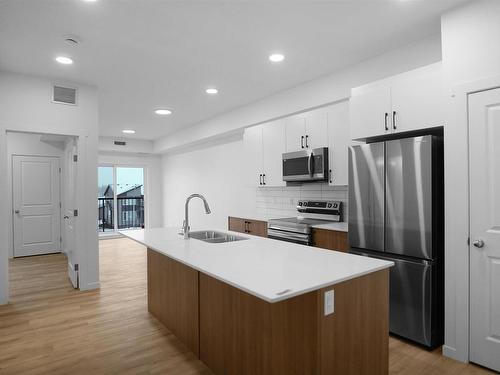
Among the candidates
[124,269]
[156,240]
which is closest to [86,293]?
[124,269]

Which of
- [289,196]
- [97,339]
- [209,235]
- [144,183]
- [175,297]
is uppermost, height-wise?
[144,183]

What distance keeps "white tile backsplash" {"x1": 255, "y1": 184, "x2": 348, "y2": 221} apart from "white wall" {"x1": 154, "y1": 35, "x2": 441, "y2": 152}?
1098 millimetres

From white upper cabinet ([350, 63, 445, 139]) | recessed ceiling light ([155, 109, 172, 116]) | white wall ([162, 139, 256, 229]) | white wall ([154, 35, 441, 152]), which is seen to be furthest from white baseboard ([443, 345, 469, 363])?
recessed ceiling light ([155, 109, 172, 116])

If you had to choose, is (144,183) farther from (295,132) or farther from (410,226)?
(410,226)

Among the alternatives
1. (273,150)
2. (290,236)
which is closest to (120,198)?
(273,150)

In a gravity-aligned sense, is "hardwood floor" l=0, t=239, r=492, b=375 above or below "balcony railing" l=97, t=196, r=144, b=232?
below

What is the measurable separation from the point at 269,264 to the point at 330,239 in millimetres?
1779

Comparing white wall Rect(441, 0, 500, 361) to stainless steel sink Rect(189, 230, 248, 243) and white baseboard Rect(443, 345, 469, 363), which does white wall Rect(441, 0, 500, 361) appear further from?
stainless steel sink Rect(189, 230, 248, 243)

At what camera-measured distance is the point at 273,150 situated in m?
4.69

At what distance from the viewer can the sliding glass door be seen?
895 centimetres

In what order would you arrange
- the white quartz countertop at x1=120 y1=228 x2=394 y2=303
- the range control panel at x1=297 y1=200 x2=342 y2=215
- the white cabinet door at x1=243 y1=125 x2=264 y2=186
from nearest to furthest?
the white quartz countertop at x1=120 y1=228 x2=394 y2=303 → the range control panel at x1=297 y1=200 x2=342 y2=215 → the white cabinet door at x1=243 y1=125 x2=264 y2=186

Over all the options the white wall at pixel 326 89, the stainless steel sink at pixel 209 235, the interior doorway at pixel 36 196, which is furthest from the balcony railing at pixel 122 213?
the stainless steel sink at pixel 209 235

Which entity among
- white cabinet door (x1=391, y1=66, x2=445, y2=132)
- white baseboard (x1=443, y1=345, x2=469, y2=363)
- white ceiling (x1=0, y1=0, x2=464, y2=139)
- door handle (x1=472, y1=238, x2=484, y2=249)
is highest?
white ceiling (x1=0, y1=0, x2=464, y2=139)

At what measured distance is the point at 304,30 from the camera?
2.87 m
